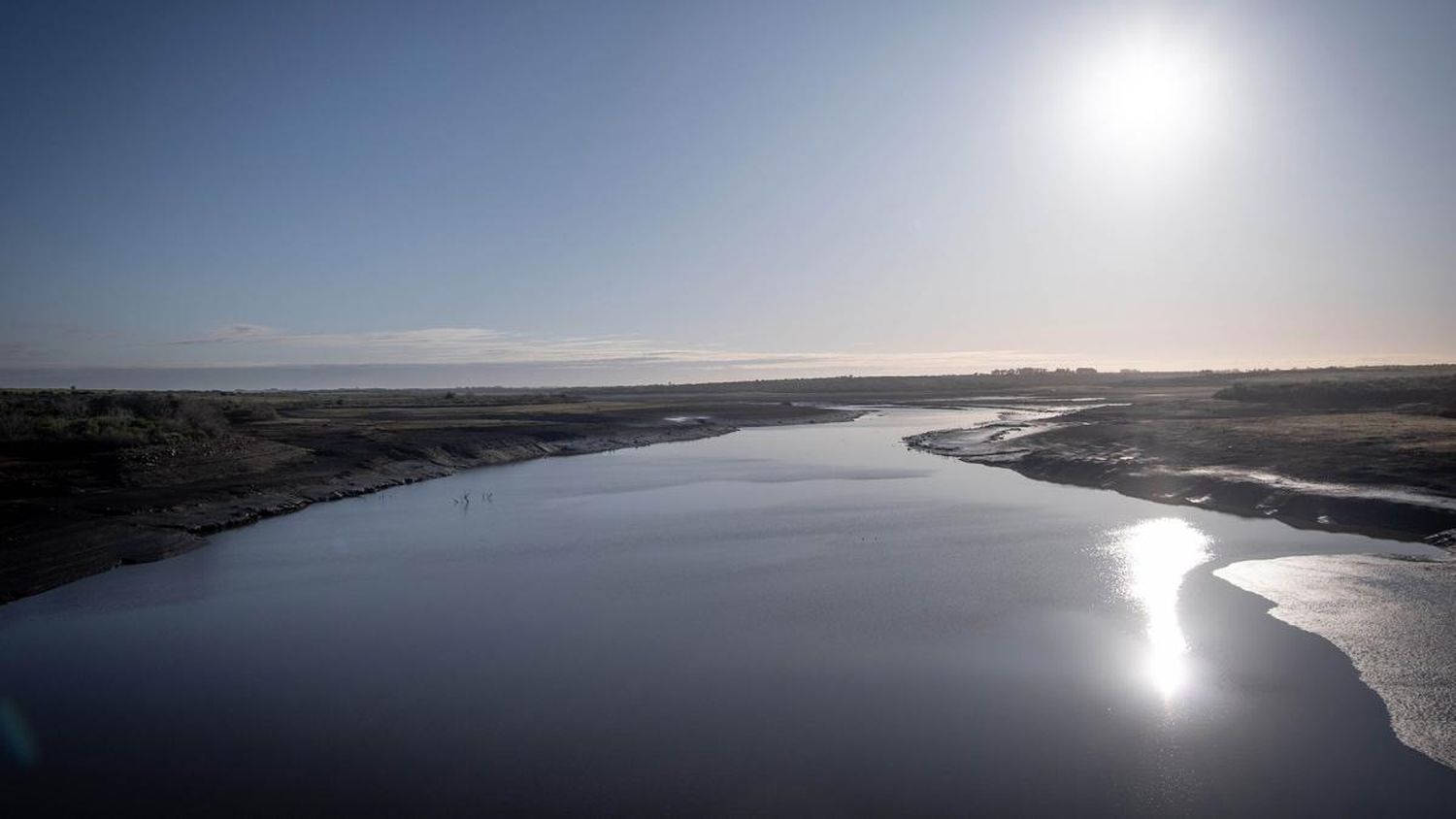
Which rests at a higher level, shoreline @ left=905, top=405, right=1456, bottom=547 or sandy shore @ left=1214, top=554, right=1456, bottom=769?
shoreline @ left=905, top=405, right=1456, bottom=547

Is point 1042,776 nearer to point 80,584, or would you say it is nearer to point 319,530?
point 80,584

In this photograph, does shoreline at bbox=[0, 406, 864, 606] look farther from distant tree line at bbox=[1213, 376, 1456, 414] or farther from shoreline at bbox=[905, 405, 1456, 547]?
distant tree line at bbox=[1213, 376, 1456, 414]

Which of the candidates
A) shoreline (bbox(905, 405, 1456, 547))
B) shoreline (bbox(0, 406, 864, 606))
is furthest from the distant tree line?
shoreline (bbox(0, 406, 864, 606))

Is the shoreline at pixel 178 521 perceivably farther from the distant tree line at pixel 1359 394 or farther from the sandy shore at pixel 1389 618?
the distant tree line at pixel 1359 394

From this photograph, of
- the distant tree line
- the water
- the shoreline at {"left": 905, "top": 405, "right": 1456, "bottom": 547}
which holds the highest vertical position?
the distant tree line

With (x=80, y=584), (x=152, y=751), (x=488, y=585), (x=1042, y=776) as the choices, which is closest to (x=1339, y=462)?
(x=1042, y=776)

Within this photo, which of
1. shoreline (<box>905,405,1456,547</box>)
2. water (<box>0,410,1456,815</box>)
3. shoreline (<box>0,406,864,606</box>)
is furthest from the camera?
shoreline (<box>905,405,1456,547</box>)

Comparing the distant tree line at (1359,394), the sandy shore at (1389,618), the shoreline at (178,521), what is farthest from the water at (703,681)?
the distant tree line at (1359,394)
